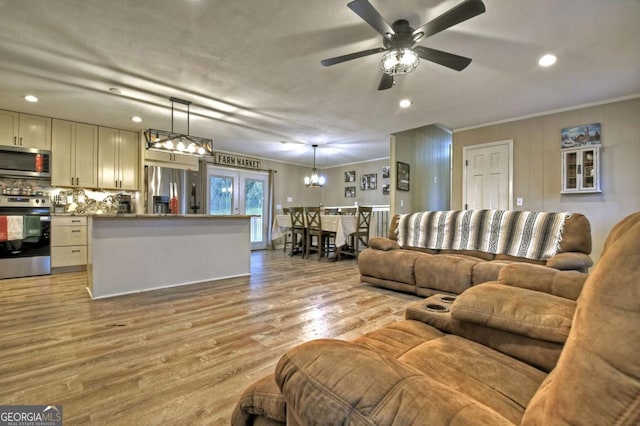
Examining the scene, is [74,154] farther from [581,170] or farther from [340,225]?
[581,170]

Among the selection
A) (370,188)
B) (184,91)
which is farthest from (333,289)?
(370,188)

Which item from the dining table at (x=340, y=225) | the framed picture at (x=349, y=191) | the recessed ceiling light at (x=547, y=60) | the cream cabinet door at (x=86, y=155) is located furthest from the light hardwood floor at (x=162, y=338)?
the framed picture at (x=349, y=191)

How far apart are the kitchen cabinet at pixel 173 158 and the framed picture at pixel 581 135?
6202 millimetres

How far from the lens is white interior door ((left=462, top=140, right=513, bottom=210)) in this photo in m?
4.65

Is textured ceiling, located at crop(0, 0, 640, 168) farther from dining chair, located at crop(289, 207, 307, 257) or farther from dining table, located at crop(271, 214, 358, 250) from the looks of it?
dining chair, located at crop(289, 207, 307, 257)

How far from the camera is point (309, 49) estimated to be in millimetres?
2643

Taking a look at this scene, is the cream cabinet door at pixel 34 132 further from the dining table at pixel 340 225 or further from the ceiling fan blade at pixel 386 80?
the ceiling fan blade at pixel 386 80

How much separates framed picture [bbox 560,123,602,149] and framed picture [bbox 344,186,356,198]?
4.74 meters

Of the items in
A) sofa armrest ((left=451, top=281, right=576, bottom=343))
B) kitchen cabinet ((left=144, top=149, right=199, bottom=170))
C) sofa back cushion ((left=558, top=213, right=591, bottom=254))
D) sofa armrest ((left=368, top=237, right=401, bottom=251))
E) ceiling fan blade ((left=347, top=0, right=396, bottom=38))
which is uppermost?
ceiling fan blade ((left=347, top=0, right=396, bottom=38))

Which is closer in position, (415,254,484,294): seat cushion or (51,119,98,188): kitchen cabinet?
(415,254,484,294): seat cushion

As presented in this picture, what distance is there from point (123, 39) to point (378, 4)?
2167mm

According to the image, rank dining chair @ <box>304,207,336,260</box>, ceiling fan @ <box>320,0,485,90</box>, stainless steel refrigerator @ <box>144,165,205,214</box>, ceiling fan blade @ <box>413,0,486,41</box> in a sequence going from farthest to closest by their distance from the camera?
dining chair @ <box>304,207,336,260</box> → stainless steel refrigerator @ <box>144,165,205,214</box> → ceiling fan @ <box>320,0,485,90</box> → ceiling fan blade @ <box>413,0,486,41</box>

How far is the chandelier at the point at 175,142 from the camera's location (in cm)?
365

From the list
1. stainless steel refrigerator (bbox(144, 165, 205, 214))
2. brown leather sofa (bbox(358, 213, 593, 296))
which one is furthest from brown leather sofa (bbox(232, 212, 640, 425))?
stainless steel refrigerator (bbox(144, 165, 205, 214))
